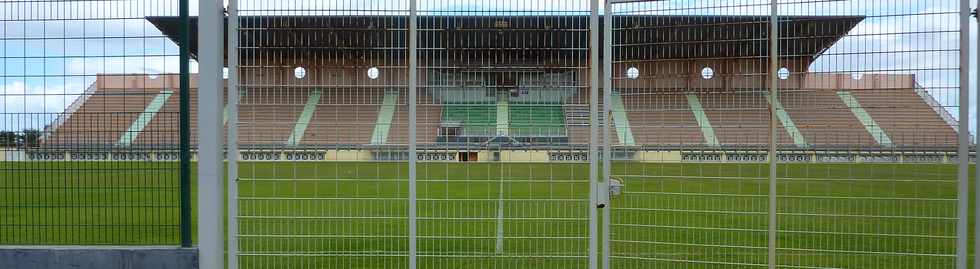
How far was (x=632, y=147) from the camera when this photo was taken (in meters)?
5.95

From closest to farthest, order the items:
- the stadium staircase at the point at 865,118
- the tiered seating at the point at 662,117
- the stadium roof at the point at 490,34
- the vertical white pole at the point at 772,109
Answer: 1. the vertical white pole at the point at 772,109
2. the stadium staircase at the point at 865,118
3. the stadium roof at the point at 490,34
4. the tiered seating at the point at 662,117

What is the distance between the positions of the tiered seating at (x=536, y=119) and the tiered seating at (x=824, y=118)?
5.31ft

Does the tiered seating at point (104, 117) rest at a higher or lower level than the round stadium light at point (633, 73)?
lower

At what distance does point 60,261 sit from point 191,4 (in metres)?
2.07

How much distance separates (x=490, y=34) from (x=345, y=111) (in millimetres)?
1193

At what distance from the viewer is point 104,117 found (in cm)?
566

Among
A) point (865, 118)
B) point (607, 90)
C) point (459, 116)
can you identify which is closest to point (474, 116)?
point (459, 116)

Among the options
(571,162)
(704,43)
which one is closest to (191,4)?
(571,162)

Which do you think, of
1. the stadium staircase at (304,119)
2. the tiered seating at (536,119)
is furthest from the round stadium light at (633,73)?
the stadium staircase at (304,119)

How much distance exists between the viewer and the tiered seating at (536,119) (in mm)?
5598

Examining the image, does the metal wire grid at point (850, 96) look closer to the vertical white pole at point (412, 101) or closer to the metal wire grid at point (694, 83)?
the metal wire grid at point (694, 83)

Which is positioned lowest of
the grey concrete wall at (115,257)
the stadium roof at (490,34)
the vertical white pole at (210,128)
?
the grey concrete wall at (115,257)

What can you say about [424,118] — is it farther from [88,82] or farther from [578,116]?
[88,82]

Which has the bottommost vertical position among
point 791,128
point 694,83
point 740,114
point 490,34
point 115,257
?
point 115,257
